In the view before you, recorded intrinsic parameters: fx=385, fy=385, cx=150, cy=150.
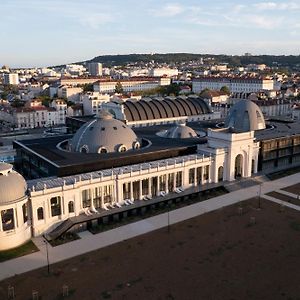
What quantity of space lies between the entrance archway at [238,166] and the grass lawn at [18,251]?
45899 mm

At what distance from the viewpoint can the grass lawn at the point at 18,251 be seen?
1959 inches

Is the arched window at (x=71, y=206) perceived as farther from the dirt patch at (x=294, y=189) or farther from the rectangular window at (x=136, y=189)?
the dirt patch at (x=294, y=189)

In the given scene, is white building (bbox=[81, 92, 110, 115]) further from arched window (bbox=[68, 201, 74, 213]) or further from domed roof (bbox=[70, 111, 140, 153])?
arched window (bbox=[68, 201, 74, 213])

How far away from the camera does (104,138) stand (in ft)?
247

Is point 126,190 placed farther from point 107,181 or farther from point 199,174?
point 199,174

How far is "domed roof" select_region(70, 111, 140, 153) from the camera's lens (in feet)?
245

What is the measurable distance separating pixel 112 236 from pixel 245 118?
184ft

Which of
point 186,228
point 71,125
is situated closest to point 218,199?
point 186,228

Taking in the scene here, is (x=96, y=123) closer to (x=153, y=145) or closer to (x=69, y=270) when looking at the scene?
(x=153, y=145)

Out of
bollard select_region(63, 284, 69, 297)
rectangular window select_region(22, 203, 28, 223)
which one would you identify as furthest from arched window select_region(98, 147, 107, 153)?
bollard select_region(63, 284, 69, 297)

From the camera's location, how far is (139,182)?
66375 mm

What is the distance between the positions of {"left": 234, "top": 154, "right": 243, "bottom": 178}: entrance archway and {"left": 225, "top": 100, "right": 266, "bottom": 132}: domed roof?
16313 mm

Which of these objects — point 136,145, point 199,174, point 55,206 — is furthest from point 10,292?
point 199,174

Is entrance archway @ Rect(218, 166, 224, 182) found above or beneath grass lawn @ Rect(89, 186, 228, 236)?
above
